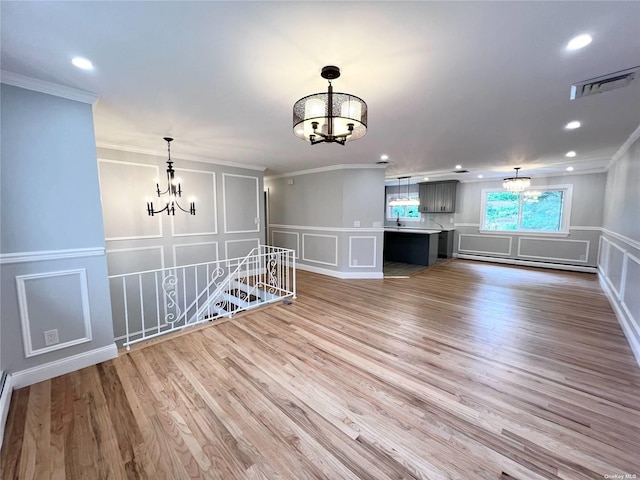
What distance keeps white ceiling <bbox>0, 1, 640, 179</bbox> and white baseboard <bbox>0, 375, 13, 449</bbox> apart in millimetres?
2333

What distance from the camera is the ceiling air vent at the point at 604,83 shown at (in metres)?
1.93

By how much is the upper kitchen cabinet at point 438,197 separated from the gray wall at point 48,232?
26.8 ft

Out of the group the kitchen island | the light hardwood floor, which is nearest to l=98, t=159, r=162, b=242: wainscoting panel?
the light hardwood floor

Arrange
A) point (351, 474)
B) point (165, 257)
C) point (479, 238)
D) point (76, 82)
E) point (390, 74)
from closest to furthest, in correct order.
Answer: point (351, 474) < point (390, 74) < point (76, 82) < point (165, 257) < point (479, 238)

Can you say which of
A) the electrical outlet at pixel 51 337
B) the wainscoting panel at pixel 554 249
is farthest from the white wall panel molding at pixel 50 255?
the wainscoting panel at pixel 554 249

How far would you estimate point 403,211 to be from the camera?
9289 mm

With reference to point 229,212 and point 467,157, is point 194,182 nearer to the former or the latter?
point 229,212

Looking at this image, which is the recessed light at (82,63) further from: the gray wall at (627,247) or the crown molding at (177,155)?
the gray wall at (627,247)

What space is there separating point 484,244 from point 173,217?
8.07 metres

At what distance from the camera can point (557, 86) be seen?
214cm

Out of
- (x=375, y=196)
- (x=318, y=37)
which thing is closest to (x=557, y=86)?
(x=318, y=37)

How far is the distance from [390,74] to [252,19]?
3.45 feet

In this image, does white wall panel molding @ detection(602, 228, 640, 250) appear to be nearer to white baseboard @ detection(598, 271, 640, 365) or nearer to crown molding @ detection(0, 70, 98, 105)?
white baseboard @ detection(598, 271, 640, 365)

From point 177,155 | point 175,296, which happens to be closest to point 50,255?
point 175,296
